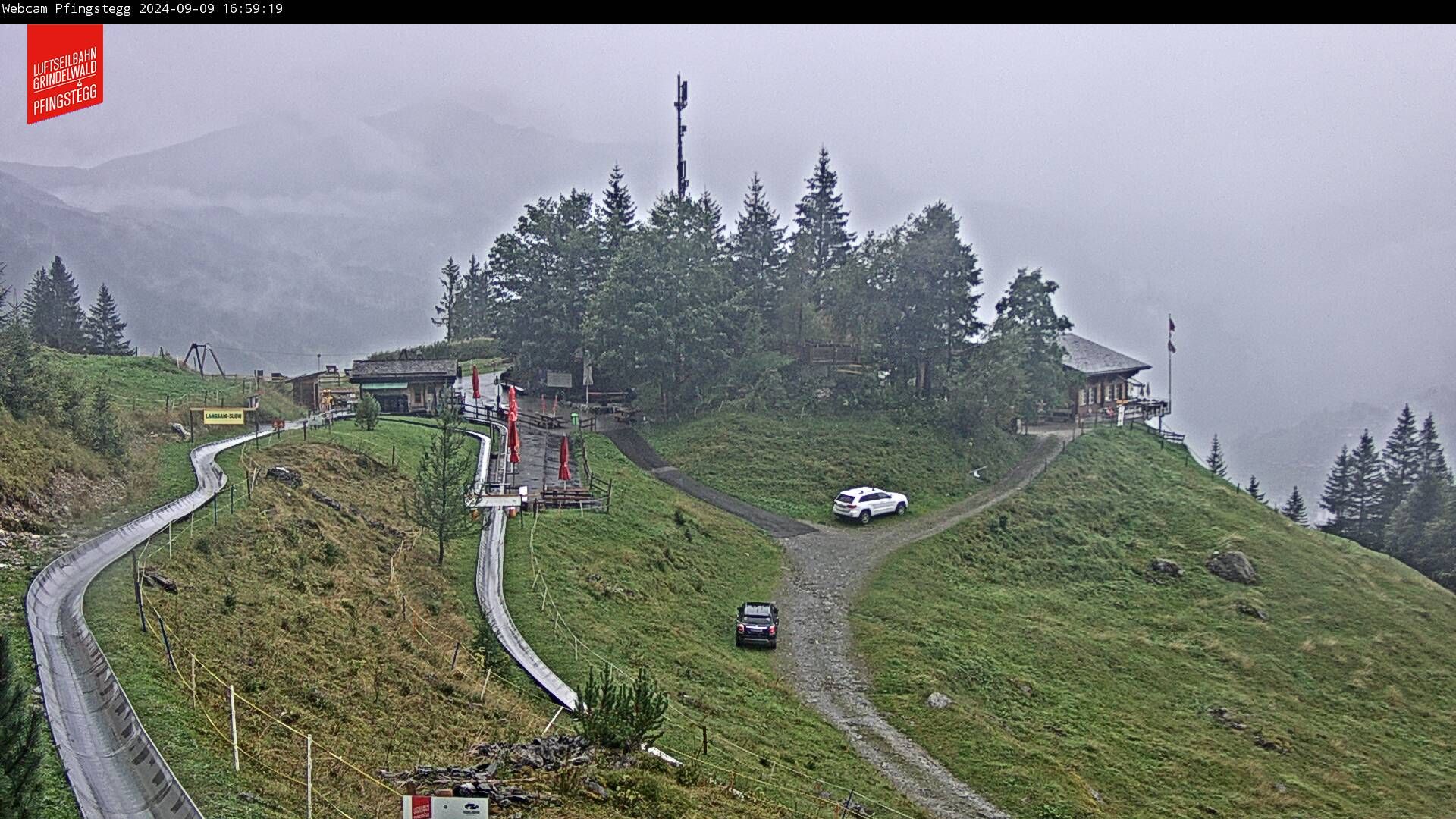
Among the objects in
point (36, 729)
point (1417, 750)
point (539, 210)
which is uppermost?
point (539, 210)

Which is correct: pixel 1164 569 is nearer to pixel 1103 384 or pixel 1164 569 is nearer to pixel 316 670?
pixel 1103 384

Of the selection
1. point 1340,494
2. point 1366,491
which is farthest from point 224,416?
point 1340,494

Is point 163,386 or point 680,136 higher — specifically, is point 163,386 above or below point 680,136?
below

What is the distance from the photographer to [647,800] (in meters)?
13.2

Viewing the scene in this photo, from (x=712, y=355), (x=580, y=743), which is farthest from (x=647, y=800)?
(x=712, y=355)

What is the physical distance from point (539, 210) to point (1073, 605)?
47.9 metres

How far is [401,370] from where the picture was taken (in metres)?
54.0

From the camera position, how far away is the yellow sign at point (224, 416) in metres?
36.3

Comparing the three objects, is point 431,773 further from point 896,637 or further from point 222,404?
point 222,404

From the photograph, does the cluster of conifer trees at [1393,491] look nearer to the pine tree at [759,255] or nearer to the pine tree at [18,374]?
the pine tree at [759,255]

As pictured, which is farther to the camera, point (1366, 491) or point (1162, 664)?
point (1366, 491)

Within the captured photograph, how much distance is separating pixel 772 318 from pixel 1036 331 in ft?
59.7

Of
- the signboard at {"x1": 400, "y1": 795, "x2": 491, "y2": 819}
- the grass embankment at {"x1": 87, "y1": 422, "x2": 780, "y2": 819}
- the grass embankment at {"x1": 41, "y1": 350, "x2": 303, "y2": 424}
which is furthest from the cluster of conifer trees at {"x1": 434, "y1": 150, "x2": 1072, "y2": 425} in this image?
the signboard at {"x1": 400, "y1": 795, "x2": 491, "y2": 819}

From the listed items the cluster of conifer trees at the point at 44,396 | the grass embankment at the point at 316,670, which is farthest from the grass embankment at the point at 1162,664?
the cluster of conifer trees at the point at 44,396
